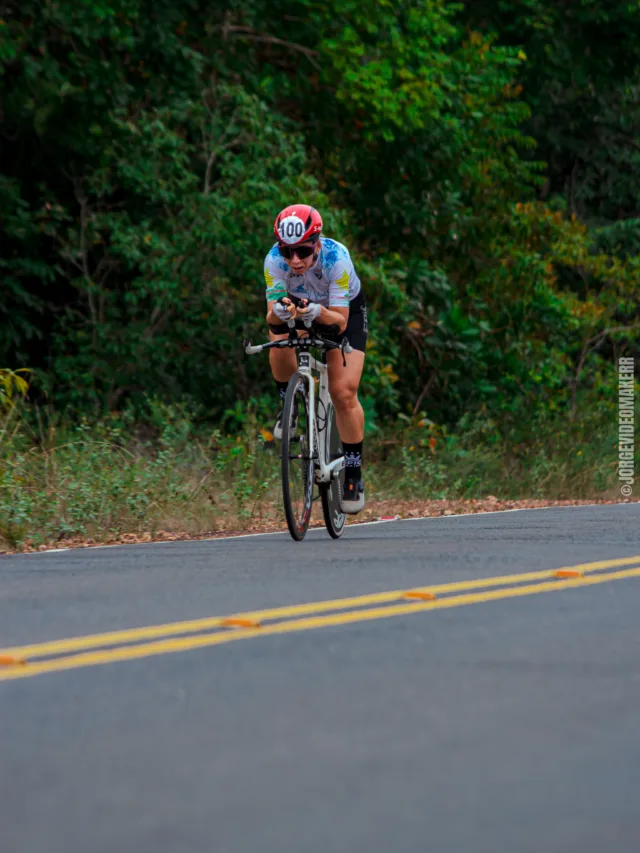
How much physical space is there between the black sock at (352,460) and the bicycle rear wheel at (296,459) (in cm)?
44

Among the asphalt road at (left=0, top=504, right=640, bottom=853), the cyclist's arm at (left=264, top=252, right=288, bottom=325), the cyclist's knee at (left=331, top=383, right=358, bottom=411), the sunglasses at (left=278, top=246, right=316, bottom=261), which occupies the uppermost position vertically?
the sunglasses at (left=278, top=246, right=316, bottom=261)

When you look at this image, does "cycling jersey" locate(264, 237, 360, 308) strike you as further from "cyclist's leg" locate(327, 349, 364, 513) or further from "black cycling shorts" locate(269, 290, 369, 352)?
"cyclist's leg" locate(327, 349, 364, 513)

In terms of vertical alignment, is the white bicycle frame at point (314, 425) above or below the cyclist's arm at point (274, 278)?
below

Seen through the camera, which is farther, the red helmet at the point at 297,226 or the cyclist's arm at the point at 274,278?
the cyclist's arm at the point at 274,278

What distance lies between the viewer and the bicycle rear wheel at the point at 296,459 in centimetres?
1112

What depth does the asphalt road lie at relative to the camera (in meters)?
4.30

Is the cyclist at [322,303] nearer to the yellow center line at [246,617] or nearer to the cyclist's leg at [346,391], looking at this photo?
the cyclist's leg at [346,391]

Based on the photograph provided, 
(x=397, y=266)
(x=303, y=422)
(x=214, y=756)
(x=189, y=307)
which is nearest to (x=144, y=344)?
(x=189, y=307)

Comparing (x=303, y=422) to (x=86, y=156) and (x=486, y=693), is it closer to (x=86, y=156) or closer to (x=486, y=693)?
(x=486, y=693)

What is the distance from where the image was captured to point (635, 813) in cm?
448

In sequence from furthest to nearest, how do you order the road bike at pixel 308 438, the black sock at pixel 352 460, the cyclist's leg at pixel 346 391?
the black sock at pixel 352 460
the cyclist's leg at pixel 346 391
the road bike at pixel 308 438
